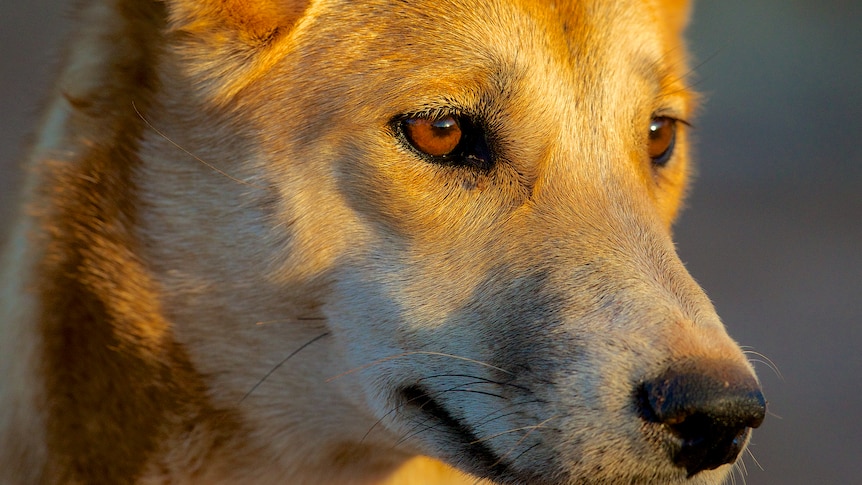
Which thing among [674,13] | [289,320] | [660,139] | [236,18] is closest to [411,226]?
[289,320]

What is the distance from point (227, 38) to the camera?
1948 mm

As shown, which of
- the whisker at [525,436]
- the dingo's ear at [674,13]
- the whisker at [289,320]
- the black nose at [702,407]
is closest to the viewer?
the black nose at [702,407]

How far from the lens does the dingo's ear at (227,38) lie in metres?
1.93

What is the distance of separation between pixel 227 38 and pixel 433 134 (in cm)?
50

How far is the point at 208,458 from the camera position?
2.01 m

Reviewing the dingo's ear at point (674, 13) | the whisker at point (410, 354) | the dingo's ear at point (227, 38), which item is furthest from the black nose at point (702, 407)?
the dingo's ear at point (674, 13)

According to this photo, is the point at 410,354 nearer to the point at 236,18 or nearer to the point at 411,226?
the point at 411,226

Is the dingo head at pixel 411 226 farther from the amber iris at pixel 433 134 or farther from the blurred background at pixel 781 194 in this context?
the blurred background at pixel 781 194

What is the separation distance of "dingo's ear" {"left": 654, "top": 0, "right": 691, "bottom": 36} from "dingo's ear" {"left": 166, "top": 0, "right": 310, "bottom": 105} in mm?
1183

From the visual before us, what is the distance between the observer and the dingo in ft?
6.01

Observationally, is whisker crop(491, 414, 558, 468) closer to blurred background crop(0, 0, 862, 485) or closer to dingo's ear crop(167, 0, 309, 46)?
dingo's ear crop(167, 0, 309, 46)

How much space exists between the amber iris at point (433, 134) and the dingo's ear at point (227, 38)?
342 mm

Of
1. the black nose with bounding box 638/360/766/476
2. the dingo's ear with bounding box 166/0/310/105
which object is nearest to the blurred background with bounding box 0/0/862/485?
the dingo's ear with bounding box 166/0/310/105

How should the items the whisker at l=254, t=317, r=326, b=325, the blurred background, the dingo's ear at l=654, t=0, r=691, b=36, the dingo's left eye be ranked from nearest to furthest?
1. the whisker at l=254, t=317, r=326, b=325
2. the dingo's left eye
3. the dingo's ear at l=654, t=0, r=691, b=36
4. the blurred background
